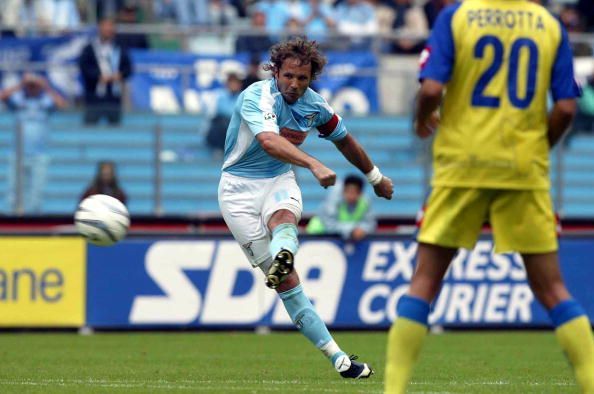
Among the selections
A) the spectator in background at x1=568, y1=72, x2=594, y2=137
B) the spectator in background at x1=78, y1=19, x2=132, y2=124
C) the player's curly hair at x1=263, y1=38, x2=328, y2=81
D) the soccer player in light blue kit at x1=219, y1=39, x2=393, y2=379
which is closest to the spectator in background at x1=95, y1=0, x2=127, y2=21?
the spectator in background at x1=78, y1=19, x2=132, y2=124

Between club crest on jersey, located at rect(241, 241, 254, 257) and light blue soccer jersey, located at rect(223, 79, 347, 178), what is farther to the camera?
club crest on jersey, located at rect(241, 241, 254, 257)

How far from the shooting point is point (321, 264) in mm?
16062

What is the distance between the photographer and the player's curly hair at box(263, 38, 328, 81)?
30.7ft

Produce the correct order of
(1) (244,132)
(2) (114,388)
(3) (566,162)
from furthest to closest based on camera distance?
(3) (566,162) < (1) (244,132) < (2) (114,388)

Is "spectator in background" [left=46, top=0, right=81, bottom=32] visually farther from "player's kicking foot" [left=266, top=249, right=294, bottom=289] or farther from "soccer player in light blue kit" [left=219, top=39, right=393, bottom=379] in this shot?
"player's kicking foot" [left=266, top=249, right=294, bottom=289]

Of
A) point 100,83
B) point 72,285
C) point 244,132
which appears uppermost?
point 244,132

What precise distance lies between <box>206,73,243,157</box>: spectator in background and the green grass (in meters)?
3.86

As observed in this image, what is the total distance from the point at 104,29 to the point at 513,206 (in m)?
12.7

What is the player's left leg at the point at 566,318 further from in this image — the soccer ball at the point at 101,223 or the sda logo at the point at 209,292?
the sda logo at the point at 209,292

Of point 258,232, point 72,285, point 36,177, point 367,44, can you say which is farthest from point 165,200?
point 258,232

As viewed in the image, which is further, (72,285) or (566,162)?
(566,162)

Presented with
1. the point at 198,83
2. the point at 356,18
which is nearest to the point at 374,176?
the point at 198,83

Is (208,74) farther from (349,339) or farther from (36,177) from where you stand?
(349,339)

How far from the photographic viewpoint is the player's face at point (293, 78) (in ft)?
30.8
